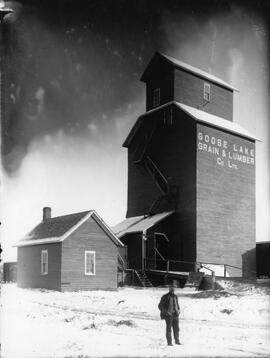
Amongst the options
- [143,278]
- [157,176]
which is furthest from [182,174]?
[143,278]

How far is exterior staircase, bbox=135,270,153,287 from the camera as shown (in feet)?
102

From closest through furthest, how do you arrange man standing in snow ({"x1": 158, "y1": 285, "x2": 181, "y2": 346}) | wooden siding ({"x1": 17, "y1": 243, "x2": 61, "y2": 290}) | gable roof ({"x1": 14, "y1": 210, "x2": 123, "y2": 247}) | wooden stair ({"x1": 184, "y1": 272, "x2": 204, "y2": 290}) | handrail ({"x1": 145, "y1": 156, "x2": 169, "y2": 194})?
man standing in snow ({"x1": 158, "y1": 285, "x2": 181, "y2": 346})
wooden stair ({"x1": 184, "y1": 272, "x2": 204, "y2": 290})
wooden siding ({"x1": 17, "y1": 243, "x2": 61, "y2": 290})
gable roof ({"x1": 14, "y1": 210, "x2": 123, "y2": 247})
handrail ({"x1": 145, "y1": 156, "x2": 169, "y2": 194})

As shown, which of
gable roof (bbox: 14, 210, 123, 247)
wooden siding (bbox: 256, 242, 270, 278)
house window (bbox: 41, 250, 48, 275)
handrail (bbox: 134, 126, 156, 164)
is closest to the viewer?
gable roof (bbox: 14, 210, 123, 247)

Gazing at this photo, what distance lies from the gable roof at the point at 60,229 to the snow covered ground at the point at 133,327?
6067 mm

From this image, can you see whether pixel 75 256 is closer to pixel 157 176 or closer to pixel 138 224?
pixel 138 224

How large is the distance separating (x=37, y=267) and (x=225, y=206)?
12.4 meters

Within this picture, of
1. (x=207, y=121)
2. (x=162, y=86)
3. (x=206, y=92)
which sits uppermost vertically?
(x=162, y=86)

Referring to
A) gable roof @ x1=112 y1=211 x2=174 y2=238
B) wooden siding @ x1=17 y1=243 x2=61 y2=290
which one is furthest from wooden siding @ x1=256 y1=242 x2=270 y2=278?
wooden siding @ x1=17 y1=243 x2=61 y2=290

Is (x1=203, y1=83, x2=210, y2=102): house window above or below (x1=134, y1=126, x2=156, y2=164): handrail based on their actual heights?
above

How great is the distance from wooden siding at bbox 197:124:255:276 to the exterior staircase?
3442mm

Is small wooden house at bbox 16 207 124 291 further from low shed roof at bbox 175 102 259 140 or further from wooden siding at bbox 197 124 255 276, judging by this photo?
low shed roof at bbox 175 102 259 140

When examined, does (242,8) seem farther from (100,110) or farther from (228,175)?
(228,175)

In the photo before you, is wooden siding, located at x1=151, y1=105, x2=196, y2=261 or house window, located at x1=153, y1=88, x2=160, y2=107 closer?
wooden siding, located at x1=151, y1=105, x2=196, y2=261

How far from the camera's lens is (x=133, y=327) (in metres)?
14.1
